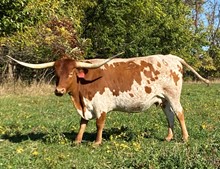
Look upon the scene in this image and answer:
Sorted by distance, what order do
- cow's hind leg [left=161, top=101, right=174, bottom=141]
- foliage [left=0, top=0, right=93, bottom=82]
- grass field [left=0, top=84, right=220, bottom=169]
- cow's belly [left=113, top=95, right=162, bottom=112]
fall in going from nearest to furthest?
grass field [left=0, top=84, right=220, bottom=169] → cow's belly [left=113, top=95, right=162, bottom=112] → cow's hind leg [left=161, top=101, right=174, bottom=141] → foliage [left=0, top=0, right=93, bottom=82]

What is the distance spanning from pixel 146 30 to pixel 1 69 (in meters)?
13.1

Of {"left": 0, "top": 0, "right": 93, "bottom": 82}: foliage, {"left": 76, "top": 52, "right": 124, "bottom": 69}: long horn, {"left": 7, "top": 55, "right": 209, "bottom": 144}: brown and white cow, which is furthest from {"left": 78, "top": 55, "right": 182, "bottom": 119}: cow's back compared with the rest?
{"left": 0, "top": 0, "right": 93, "bottom": 82}: foliage

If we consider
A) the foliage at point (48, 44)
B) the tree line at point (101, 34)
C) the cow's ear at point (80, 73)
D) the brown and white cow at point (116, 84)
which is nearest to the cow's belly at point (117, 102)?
the brown and white cow at point (116, 84)

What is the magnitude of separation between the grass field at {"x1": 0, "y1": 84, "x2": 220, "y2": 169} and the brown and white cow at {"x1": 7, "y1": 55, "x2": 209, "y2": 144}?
26.2 inches

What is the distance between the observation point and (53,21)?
89.5 feet

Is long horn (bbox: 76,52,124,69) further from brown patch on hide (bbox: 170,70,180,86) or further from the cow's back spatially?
brown patch on hide (bbox: 170,70,180,86)

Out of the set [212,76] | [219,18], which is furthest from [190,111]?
[219,18]

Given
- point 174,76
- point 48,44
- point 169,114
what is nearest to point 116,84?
point 174,76

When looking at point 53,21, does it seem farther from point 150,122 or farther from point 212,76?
point 212,76

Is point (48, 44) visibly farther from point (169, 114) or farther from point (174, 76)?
point (174, 76)

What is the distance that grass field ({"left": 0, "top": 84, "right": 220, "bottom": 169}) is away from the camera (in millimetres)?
6657

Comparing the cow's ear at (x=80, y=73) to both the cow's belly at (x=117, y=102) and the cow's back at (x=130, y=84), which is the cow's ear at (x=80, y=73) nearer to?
the cow's back at (x=130, y=84)

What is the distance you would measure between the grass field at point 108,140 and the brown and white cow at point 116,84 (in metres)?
0.66

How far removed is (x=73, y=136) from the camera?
11.2m
